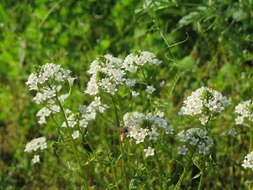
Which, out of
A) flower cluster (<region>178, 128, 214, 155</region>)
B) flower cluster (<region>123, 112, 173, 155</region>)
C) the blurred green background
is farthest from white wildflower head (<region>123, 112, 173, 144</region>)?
the blurred green background

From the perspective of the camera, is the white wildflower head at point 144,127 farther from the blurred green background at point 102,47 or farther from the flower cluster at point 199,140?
the blurred green background at point 102,47

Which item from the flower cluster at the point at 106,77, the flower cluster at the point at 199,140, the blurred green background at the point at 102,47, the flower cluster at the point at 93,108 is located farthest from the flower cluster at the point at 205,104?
the blurred green background at the point at 102,47

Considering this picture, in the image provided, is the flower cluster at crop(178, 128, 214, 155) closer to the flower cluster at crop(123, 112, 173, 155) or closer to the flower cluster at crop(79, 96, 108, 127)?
the flower cluster at crop(123, 112, 173, 155)

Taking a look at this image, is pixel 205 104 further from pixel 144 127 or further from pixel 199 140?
pixel 144 127

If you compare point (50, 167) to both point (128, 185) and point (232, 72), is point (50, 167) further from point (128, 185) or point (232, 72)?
point (232, 72)

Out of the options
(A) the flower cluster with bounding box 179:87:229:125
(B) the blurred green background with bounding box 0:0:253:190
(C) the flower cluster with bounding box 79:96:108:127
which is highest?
(B) the blurred green background with bounding box 0:0:253:190

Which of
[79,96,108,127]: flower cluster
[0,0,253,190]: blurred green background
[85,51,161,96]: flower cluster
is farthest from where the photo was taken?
[0,0,253,190]: blurred green background
